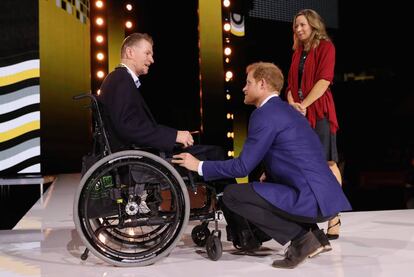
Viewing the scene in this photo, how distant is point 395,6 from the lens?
817 cm

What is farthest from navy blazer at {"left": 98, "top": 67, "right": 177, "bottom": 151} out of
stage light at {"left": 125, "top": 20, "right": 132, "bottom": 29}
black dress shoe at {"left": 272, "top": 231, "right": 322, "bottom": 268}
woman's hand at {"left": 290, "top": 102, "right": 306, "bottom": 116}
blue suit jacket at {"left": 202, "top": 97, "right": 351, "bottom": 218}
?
stage light at {"left": 125, "top": 20, "right": 132, "bottom": 29}

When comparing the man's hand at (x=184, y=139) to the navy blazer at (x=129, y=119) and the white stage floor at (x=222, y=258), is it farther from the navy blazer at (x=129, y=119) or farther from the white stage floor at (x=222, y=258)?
the white stage floor at (x=222, y=258)

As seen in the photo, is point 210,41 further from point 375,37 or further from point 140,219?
point 140,219

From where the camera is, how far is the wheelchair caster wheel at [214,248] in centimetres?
243

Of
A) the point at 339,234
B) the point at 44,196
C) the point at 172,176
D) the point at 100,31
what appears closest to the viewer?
the point at 172,176

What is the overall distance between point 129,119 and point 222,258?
672 millimetres

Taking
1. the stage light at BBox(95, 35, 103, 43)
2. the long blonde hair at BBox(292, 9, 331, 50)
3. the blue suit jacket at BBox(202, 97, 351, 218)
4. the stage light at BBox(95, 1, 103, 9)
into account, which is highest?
the stage light at BBox(95, 1, 103, 9)

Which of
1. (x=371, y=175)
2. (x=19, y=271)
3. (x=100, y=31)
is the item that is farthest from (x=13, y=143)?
(x=371, y=175)

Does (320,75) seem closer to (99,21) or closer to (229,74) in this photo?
(229,74)

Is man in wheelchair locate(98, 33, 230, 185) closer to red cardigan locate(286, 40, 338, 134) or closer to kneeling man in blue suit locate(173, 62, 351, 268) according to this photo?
kneeling man in blue suit locate(173, 62, 351, 268)

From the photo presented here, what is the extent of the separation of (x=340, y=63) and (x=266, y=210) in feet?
22.1

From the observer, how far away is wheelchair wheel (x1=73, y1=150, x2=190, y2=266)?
229 centimetres

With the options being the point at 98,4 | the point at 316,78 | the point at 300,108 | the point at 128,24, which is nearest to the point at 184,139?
the point at 300,108

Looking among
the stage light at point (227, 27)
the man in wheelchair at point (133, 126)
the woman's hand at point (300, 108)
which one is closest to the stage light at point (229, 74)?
the stage light at point (227, 27)
